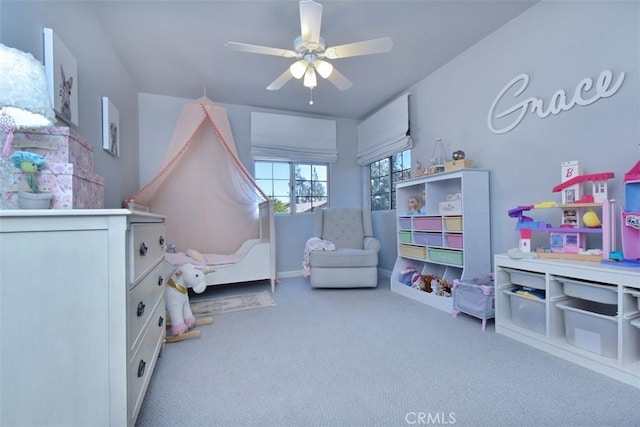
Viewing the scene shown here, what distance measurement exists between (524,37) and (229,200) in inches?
134

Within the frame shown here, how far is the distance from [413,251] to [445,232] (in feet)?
1.67

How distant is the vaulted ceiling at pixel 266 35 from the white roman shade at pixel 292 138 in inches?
22.3

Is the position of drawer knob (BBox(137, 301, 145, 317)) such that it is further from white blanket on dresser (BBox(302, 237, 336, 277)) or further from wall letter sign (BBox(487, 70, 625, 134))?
wall letter sign (BBox(487, 70, 625, 134))

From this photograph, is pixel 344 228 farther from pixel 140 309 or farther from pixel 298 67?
pixel 140 309

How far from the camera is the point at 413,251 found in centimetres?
314

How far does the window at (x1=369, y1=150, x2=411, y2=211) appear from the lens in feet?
12.8

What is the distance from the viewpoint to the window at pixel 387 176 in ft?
12.8

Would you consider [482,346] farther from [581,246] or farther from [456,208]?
[456,208]

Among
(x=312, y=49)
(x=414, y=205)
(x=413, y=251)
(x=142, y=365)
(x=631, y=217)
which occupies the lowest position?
(x=142, y=365)

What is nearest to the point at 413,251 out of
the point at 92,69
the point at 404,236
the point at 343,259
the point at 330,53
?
the point at 404,236

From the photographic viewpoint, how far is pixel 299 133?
4195 millimetres

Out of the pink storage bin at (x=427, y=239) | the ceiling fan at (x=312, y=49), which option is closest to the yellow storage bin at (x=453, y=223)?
the pink storage bin at (x=427, y=239)

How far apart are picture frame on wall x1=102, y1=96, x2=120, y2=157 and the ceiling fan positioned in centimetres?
116

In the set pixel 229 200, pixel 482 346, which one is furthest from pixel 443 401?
pixel 229 200
